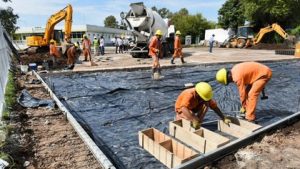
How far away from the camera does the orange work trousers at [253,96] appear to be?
5.11 m

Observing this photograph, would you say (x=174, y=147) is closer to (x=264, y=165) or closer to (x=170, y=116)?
(x=264, y=165)

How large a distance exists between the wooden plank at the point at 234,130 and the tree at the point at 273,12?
32.8 metres

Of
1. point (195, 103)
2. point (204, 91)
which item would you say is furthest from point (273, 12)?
point (204, 91)

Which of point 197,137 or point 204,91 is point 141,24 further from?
point 197,137

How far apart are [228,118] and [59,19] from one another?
47.1ft

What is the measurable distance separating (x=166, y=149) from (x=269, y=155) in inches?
57.7

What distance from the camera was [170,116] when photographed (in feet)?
18.8

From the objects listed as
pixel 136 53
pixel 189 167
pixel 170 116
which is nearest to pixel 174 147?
pixel 189 167

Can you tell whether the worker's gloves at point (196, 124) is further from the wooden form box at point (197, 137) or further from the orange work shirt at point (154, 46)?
the orange work shirt at point (154, 46)

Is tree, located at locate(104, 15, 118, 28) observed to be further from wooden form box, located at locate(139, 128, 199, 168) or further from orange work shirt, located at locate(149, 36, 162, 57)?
wooden form box, located at locate(139, 128, 199, 168)

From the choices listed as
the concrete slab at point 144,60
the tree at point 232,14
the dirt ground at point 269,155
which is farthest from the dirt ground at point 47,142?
the tree at point 232,14

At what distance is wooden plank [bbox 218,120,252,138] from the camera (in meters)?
4.56

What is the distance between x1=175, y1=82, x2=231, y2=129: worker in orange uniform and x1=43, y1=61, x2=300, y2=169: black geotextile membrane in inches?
22.9

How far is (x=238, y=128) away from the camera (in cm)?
469
